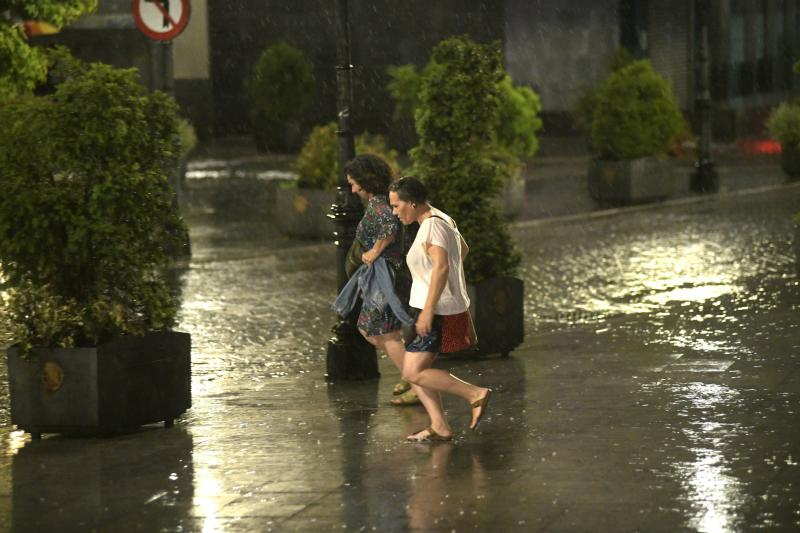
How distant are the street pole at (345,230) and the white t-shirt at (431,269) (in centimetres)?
213

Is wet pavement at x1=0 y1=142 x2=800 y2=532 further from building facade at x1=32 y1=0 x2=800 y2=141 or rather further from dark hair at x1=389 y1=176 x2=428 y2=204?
building facade at x1=32 y1=0 x2=800 y2=141

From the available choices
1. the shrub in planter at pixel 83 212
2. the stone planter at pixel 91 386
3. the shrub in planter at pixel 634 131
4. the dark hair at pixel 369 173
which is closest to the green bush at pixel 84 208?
the shrub in planter at pixel 83 212

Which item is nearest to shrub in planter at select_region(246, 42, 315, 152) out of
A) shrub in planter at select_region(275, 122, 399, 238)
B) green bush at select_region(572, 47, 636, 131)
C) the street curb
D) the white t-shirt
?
green bush at select_region(572, 47, 636, 131)

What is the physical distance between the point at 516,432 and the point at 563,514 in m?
1.96

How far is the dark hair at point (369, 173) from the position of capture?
10.3m

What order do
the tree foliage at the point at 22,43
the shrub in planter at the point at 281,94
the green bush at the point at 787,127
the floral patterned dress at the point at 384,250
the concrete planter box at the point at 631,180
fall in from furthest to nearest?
1. the shrub in planter at the point at 281,94
2. the green bush at the point at 787,127
3. the concrete planter box at the point at 631,180
4. the tree foliage at the point at 22,43
5. the floral patterned dress at the point at 384,250

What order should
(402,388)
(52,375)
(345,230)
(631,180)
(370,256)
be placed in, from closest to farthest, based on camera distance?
1. (52,375)
2. (370,256)
3. (402,388)
4. (345,230)
5. (631,180)

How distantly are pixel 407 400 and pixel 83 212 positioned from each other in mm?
2566

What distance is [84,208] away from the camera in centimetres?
944

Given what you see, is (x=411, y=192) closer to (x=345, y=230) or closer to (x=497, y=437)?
(x=497, y=437)

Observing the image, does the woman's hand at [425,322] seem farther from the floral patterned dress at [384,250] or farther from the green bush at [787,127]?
the green bush at [787,127]

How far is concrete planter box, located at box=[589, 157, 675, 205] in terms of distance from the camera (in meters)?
25.5

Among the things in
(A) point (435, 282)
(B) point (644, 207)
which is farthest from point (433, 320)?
(B) point (644, 207)

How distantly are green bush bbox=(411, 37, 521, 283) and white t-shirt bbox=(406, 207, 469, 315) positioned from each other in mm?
3037
